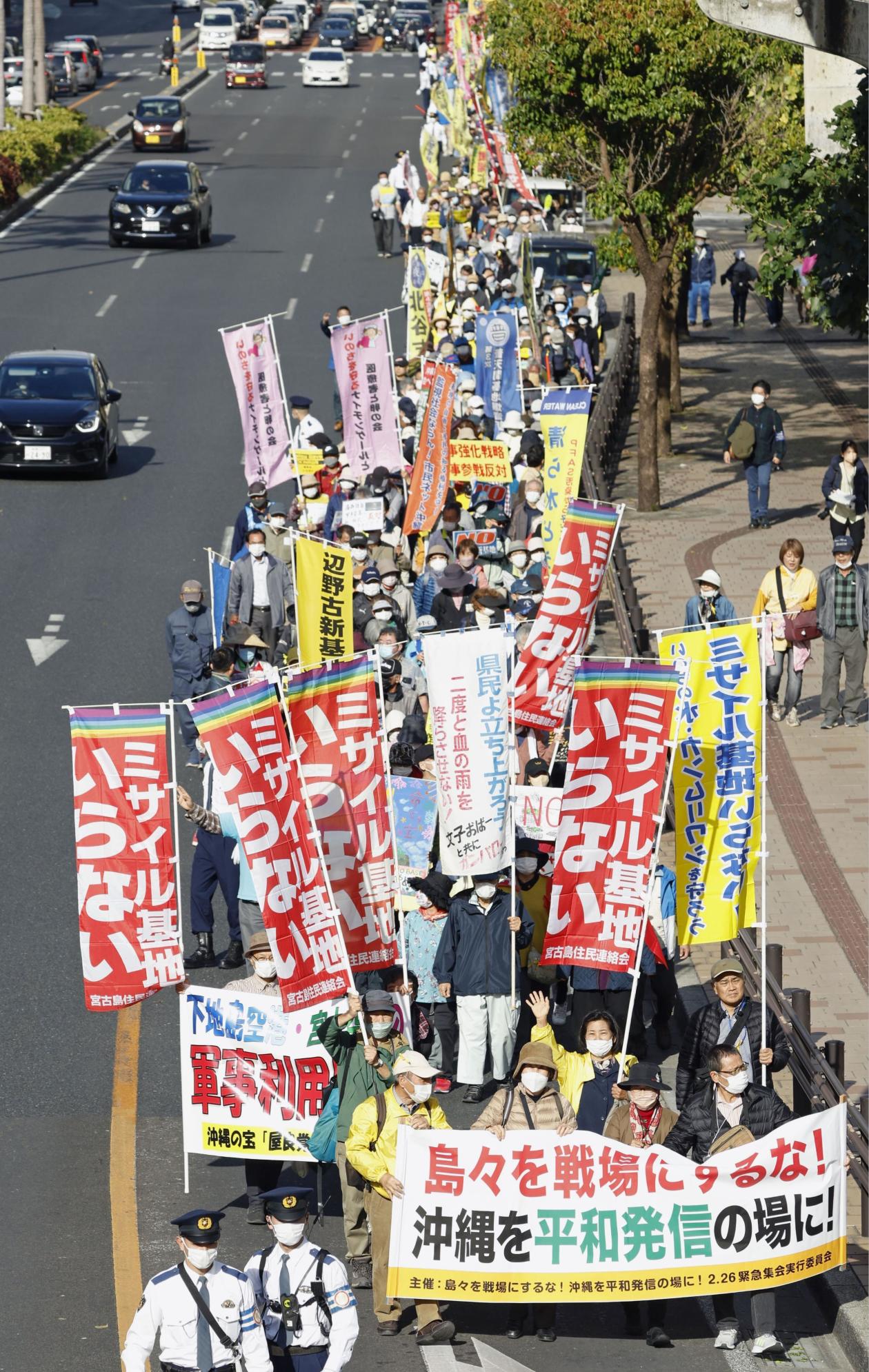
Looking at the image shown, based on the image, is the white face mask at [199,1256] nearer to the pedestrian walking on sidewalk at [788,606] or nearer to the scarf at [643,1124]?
the scarf at [643,1124]

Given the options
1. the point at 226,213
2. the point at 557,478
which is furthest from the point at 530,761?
the point at 226,213

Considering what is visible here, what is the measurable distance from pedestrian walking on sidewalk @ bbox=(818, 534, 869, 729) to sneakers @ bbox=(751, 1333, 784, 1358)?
367 inches

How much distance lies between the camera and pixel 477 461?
21500mm

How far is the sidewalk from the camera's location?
47.8 feet

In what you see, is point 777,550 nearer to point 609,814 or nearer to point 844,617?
point 844,617

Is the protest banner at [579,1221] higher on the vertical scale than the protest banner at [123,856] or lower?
lower

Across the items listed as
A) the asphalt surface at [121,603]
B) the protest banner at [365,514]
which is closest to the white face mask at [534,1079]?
the asphalt surface at [121,603]

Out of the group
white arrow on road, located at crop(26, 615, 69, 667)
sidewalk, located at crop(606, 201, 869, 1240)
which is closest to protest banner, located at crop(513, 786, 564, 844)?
sidewalk, located at crop(606, 201, 869, 1240)

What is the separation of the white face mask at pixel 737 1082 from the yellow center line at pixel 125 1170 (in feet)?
10.0

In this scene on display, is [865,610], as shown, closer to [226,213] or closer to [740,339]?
[740,339]

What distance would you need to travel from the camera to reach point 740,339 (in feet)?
132

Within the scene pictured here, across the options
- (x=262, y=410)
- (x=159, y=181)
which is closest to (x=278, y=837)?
(x=262, y=410)

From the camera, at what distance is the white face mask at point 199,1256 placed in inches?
320

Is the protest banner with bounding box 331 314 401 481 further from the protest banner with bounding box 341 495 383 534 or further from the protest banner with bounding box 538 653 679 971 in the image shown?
the protest banner with bounding box 538 653 679 971
